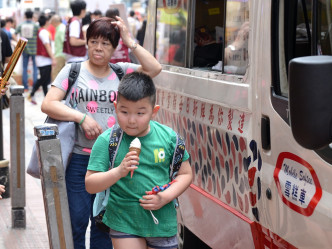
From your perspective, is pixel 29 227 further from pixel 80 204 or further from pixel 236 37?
pixel 236 37

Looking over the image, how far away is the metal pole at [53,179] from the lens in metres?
3.99

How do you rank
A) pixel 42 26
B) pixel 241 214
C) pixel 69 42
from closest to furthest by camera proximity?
1. pixel 241 214
2. pixel 69 42
3. pixel 42 26

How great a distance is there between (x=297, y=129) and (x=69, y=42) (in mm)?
10164

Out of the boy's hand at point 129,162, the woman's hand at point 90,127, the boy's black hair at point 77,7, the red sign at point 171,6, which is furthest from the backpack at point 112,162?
the boy's black hair at point 77,7

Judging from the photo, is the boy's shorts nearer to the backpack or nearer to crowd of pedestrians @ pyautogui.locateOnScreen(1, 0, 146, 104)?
the backpack

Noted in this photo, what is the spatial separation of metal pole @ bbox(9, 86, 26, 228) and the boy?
3261 mm

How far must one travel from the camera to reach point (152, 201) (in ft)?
11.4

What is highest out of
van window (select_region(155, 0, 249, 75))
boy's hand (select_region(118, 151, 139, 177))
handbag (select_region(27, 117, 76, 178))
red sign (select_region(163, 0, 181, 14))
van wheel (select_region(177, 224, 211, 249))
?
red sign (select_region(163, 0, 181, 14))

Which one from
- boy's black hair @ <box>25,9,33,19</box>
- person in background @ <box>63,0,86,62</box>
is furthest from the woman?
boy's black hair @ <box>25,9,33,19</box>

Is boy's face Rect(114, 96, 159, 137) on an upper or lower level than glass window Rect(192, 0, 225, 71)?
lower

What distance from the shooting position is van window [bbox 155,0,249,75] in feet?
13.8

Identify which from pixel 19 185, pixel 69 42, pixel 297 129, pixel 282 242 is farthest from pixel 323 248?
pixel 69 42

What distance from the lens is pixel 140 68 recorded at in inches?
→ 189

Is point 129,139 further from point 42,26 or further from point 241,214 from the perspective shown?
point 42,26
